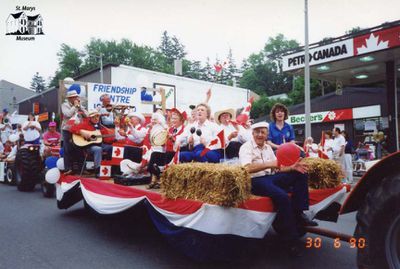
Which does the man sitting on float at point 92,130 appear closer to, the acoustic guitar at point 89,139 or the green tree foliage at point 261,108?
the acoustic guitar at point 89,139

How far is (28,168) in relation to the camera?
32.6 feet

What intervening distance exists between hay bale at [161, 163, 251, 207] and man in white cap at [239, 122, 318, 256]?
0.95 feet

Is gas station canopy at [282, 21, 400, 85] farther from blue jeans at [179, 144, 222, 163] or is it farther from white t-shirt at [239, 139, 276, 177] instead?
white t-shirt at [239, 139, 276, 177]

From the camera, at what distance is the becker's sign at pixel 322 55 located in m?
11.7

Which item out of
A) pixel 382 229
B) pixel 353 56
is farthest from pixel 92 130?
pixel 353 56

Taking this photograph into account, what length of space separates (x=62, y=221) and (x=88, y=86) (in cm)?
410

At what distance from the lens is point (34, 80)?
84.8 metres

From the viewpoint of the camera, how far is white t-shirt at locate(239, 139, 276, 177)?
156 inches

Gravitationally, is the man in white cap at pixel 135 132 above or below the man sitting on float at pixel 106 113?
below

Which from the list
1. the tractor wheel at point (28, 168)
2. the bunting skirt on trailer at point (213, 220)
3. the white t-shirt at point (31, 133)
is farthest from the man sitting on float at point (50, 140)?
the bunting skirt on trailer at point (213, 220)

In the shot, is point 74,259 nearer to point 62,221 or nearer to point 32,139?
point 62,221

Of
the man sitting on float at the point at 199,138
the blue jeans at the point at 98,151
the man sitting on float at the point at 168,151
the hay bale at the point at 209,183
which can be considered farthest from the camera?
the blue jeans at the point at 98,151

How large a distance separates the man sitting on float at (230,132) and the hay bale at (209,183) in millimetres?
2133

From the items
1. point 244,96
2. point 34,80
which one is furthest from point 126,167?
point 34,80
